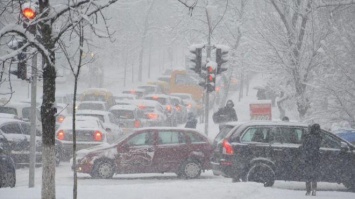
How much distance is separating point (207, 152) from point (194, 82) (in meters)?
35.5

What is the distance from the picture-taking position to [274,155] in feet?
49.4

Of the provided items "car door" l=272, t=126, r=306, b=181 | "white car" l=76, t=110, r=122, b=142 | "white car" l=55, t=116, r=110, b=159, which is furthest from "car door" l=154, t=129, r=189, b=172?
"white car" l=76, t=110, r=122, b=142

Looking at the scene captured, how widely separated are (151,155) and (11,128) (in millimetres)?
4763

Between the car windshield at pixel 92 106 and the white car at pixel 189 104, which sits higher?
the white car at pixel 189 104

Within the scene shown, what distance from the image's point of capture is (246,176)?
14984 millimetres

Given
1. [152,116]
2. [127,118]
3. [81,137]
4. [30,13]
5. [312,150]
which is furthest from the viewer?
[152,116]

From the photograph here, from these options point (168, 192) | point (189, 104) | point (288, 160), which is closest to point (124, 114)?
point (288, 160)

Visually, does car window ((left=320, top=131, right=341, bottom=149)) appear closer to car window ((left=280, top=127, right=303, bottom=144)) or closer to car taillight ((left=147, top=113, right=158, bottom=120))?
car window ((left=280, top=127, right=303, bottom=144))

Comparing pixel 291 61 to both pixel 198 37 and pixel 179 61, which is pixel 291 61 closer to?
pixel 198 37

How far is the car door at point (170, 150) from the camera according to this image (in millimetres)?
17031

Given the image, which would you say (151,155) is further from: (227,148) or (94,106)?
(94,106)

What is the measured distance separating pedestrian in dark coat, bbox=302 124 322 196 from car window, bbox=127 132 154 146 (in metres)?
4.53

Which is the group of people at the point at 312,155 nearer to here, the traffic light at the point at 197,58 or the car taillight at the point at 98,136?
the traffic light at the point at 197,58

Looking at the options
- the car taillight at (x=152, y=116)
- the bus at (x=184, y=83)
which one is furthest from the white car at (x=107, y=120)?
the bus at (x=184, y=83)
